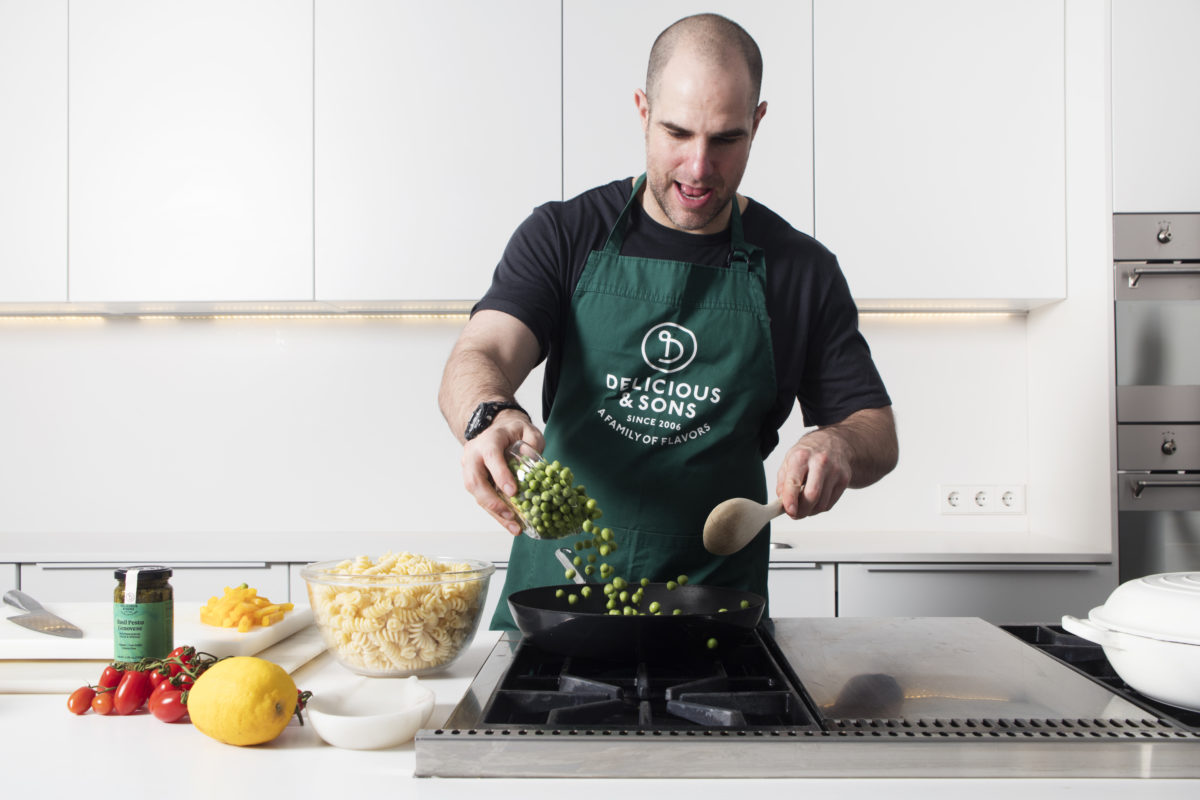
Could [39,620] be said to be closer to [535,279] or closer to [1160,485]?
[535,279]

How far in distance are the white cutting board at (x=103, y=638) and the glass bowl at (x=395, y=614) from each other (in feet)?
0.59

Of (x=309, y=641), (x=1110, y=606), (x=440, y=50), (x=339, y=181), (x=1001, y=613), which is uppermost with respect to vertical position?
(x=440, y=50)

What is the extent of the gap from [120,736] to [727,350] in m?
1.10

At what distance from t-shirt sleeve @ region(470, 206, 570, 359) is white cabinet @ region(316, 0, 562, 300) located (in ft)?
3.17

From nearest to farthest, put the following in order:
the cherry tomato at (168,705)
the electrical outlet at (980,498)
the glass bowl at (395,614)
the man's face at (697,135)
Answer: the cherry tomato at (168,705) < the glass bowl at (395,614) < the man's face at (697,135) < the electrical outlet at (980,498)

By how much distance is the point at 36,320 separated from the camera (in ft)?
10.0

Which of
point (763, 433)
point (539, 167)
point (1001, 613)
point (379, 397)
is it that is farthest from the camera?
point (379, 397)

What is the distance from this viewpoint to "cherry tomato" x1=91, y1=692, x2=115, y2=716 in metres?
0.99

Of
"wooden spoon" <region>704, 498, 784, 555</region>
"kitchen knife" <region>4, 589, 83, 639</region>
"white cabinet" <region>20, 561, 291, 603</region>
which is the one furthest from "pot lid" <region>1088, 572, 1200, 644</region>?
"white cabinet" <region>20, 561, 291, 603</region>

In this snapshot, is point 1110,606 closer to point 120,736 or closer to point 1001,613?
point 120,736

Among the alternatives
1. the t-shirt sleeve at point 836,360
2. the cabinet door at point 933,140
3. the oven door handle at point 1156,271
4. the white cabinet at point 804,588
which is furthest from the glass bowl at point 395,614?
the oven door handle at point 1156,271

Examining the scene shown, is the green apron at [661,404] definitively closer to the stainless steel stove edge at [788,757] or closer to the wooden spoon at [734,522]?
the wooden spoon at [734,522]

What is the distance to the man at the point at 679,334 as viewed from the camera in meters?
1.56

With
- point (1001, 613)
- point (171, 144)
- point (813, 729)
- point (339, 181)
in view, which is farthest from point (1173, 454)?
point (171, 144)
